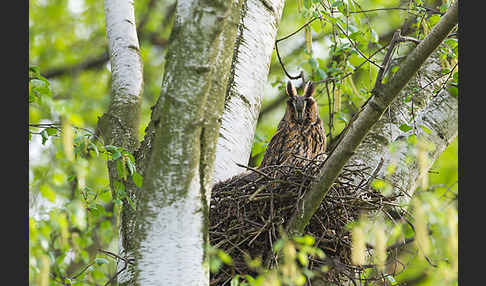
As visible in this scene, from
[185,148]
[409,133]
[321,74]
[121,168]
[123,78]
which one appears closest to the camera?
[185,148]

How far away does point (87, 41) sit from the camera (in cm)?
870

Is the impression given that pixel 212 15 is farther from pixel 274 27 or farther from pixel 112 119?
pixel 274 27

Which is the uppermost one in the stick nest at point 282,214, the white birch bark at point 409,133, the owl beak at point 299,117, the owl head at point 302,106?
the owl head at point 302,106

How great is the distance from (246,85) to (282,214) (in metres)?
1.02

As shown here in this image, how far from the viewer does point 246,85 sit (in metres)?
3.63

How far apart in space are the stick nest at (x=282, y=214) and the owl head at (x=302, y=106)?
42.0 inches

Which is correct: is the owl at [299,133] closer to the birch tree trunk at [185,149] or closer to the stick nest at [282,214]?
the stick nest at [282,214]

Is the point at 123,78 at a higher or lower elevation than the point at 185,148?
higher

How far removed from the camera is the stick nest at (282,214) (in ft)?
9.61

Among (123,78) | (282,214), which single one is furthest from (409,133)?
(123,78)

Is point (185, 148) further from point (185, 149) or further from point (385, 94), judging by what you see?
point (385, 94)

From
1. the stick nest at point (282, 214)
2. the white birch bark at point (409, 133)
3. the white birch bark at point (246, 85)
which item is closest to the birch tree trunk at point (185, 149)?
the stick nest at point (282, 214)

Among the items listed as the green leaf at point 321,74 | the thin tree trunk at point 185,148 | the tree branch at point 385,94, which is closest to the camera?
the thin tree trunk at point 185,148

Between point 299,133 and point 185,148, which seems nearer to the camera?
point 185,148
